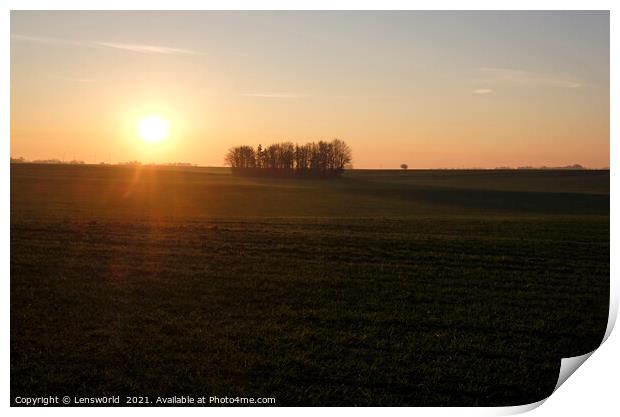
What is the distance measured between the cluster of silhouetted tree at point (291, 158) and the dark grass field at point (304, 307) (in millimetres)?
689

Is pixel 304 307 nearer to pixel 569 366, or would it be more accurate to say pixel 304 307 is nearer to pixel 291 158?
pixel 569 366

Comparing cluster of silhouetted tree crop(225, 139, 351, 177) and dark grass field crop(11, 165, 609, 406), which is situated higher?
cluster of silhouetted tree crop(225, 139, 351, 177)

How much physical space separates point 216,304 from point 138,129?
273 centimetres

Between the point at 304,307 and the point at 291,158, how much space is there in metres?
3.94

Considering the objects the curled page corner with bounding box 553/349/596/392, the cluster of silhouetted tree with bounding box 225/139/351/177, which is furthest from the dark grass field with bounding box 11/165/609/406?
the cluster of silhouetted tree with bounding box 225/139/351/177

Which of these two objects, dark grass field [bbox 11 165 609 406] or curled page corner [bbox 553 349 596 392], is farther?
curled page corner [bbox 553 349 596 392]

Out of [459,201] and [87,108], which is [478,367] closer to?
[87,108]

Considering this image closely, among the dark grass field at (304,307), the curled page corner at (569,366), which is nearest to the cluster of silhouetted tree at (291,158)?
the dark grass field at (304,307)

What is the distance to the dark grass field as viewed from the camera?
451 cm

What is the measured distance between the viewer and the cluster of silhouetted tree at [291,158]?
837 centimetres

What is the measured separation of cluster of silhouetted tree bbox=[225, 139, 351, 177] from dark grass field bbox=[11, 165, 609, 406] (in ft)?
2.26

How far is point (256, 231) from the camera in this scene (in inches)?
368

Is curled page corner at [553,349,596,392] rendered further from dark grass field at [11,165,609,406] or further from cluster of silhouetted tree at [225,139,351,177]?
cluster of silhouetted tree at [225,139,351,177]

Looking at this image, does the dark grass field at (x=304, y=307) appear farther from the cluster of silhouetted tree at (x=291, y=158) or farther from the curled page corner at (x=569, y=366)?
the cluster of silhouetted tree at (x=291, y=158)
